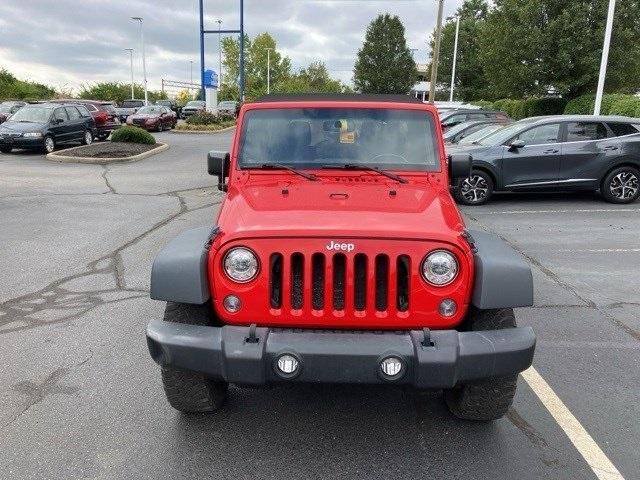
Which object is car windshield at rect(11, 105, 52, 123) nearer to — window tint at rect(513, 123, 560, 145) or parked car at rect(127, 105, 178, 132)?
parked car at rect(127, 105, 178, 132)

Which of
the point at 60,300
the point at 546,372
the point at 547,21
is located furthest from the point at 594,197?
the point at 547,21

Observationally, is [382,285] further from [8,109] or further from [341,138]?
[8,109]

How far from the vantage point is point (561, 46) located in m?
26.5

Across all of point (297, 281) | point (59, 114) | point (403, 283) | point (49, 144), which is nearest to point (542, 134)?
point (403, 283)


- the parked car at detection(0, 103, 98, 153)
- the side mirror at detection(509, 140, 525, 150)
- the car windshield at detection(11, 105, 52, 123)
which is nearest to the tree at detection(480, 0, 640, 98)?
the side mirror at detection(509, 140, 525, 150)

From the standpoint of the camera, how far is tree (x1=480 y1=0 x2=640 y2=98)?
25.9m

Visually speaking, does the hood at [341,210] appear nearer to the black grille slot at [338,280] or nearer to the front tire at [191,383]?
the black grille slot at [338,280]

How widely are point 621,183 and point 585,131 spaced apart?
1221 mm

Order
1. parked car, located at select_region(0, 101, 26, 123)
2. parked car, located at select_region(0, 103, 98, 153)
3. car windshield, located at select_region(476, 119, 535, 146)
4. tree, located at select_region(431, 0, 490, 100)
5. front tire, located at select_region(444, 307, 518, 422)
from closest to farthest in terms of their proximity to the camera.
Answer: front tire, located at select_region(444, 307, 518, 422) → car windshield, located at select_region(476, 119, 535, 146) → parked car, located at select_region(0, 103, 98, 153) → parked car, located at select_region(0, 101, 26, 123) → tree, located at select_region(431, 0, 490, 100)

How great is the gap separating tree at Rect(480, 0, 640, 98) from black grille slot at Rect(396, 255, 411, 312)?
2713 cm

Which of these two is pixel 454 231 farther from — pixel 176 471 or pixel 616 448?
pixel 176 471

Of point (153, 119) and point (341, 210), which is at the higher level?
point (341, 210)

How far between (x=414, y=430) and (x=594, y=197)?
10.1m

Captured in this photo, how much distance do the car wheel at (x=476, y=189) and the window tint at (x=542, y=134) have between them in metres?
1.02
